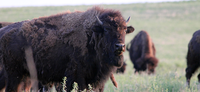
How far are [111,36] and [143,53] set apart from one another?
10186mm

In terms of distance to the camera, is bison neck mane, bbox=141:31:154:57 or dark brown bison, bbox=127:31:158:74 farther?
bison neck mane, bbox=141:31:154:57

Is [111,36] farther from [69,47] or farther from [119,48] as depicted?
[69,47]

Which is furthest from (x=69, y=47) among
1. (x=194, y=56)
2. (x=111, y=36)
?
(x=194, y=56)

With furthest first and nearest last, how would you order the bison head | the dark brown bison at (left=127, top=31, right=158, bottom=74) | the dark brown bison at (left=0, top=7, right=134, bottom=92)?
the dark brown bison at (left=127, top=31, right=158, bottom=74)
the dark brown bison at (left=0, top=7, right=134, bottom=92)
the bison head

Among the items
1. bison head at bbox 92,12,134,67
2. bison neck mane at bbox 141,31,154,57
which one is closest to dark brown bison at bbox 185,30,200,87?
bison head at bbox 92,12,134,67

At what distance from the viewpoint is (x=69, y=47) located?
5508 mm

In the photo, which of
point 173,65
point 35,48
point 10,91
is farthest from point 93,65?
point 173,65

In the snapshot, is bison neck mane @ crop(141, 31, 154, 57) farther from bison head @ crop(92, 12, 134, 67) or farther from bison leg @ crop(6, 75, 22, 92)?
bison leg @ crop(6, 75, 22, 92)

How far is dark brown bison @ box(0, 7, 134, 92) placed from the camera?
524cm

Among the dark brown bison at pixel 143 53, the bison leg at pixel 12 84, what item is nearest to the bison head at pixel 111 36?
the bison leg at pixel 12 84

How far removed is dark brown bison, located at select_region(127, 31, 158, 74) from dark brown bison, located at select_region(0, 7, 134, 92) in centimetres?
880

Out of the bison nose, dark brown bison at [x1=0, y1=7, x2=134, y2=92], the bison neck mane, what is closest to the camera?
the bison nose

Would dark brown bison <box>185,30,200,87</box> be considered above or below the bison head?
below

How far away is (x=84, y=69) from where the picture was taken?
532cm
